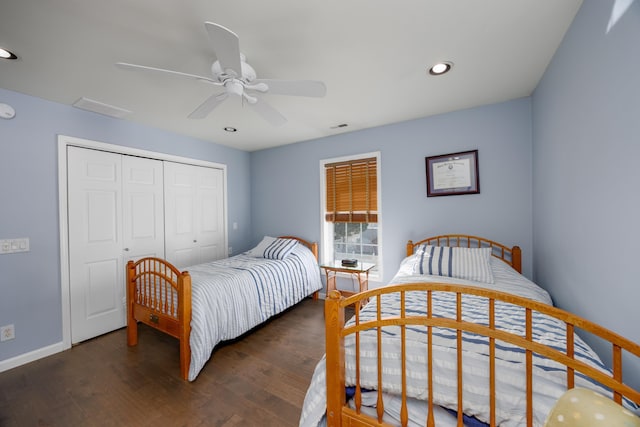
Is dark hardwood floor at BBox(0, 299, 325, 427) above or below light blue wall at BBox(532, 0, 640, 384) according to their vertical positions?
below

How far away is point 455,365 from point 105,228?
3.45 metres

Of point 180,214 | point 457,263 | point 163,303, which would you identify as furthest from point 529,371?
point 180,214

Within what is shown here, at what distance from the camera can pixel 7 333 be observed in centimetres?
220

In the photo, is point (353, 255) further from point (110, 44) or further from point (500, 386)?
point (110, 44)

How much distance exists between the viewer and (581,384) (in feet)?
2.88

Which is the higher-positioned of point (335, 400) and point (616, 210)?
point (616, 210)

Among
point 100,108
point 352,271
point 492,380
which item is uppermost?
point 100,108

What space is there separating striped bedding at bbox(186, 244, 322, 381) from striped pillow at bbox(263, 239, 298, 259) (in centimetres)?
7

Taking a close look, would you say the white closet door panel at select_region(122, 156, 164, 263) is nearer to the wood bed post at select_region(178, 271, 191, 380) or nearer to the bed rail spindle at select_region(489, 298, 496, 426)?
the wood bed post at select_region(178, 271, 191, 380)

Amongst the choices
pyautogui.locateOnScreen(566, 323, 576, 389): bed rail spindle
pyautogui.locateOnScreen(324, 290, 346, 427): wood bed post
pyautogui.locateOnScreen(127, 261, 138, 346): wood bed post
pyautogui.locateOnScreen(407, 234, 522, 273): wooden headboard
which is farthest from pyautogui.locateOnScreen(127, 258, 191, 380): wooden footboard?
pyautogui.locateOnScreen(407, 234, 522, 273): wooden headboard

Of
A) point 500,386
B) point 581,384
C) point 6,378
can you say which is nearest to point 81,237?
point 6,378

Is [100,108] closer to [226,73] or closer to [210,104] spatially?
[210,104]

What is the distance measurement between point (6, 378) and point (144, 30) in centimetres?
292

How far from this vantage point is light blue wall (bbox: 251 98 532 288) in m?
2.57
